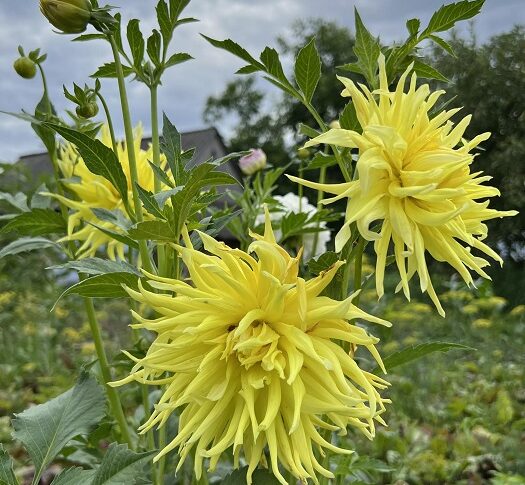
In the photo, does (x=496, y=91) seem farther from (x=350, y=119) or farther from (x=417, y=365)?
(x=350, y=119)

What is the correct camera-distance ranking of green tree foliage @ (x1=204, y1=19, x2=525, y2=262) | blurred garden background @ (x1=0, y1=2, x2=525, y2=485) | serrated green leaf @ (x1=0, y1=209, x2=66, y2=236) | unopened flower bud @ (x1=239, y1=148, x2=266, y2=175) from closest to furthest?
1. serrated green leaf @ (x1=0, y1=209, x2=66, y2=236)
2. unopened flower bud @ (x1=239, y1=148, x2=266, y2=175)
3. blurred garden background @ (x1=0, y1=2, x2=525, y2=485)
4. green tree foliage @ (x1=204, y1=19, x2=525, y2=262)

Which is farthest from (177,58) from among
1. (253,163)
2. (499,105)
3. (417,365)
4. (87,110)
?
(499,105)

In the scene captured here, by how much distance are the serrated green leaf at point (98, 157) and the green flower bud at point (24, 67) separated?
35 cm

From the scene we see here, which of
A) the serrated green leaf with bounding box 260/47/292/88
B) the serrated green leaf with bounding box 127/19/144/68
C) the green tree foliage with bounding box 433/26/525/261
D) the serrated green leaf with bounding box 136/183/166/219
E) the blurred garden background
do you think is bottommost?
the blurred garden background

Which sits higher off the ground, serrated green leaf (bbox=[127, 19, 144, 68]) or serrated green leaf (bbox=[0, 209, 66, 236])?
serrated green leaf (bbox=[127, 19, 144, 68])

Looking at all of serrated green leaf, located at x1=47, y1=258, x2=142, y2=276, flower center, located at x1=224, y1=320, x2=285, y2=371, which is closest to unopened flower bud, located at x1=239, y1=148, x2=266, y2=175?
serrated green leaf, located at x1=47, y1=258, x2=142, y2=276

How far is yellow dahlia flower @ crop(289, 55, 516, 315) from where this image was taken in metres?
0.57

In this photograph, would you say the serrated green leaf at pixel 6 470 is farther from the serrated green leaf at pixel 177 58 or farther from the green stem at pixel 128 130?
the serrated green leaf at pixel 177 58

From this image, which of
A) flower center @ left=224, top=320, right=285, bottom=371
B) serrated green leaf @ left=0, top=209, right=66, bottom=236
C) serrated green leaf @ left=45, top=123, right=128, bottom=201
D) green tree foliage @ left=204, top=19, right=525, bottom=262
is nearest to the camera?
flower center @ left=224, top=320, right=285, bottom=371

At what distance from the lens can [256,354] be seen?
0.58 m

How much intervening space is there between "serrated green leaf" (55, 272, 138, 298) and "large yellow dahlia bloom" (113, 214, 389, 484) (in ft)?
0.15

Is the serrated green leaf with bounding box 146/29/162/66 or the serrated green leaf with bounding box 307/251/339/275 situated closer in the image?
the serrated green leaf with bounding box 307/251/339/275

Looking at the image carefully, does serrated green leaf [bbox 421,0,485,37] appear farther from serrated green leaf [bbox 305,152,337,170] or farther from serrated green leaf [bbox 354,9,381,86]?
serrated green leaf [bbox 305,152,337,170]

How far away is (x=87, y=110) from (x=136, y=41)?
0.13 meters
